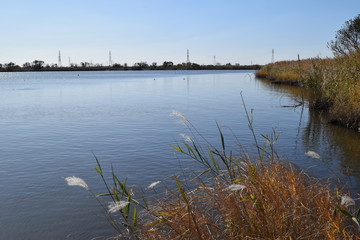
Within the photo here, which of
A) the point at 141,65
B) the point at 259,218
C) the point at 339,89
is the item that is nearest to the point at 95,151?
the point at 259,218

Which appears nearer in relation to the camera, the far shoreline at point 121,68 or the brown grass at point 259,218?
the brown grass at point 259,218

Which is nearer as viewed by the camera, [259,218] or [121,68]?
[259,218]

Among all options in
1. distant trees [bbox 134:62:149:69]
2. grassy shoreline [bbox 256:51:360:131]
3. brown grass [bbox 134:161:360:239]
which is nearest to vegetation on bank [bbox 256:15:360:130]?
grassy shoreline [bbox 256:51:360:131]

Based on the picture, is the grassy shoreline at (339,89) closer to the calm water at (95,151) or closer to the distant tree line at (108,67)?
the calm water at (95,151)

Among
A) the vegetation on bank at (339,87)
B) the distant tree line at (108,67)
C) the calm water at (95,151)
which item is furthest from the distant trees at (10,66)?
the vegetation on bank at (339,87)

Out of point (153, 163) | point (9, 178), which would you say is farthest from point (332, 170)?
point (9, 178)

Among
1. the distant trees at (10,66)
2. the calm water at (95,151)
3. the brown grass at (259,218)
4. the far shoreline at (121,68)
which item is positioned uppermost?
the distant trees at (10,66)

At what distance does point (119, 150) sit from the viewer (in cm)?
1066

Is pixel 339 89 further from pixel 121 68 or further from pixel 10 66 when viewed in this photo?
pixel 10 66

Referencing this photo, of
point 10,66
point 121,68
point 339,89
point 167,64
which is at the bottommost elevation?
point 339,89

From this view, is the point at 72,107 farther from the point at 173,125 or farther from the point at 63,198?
the point at 63,198

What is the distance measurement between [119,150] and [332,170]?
234 inches

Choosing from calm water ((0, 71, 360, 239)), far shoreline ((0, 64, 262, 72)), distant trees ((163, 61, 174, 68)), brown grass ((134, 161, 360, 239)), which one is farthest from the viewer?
distant trees ((163, 61, 174, 68))

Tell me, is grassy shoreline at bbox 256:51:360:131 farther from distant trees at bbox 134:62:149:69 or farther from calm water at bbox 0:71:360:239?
distant trees at bbox 134:62:149:69
